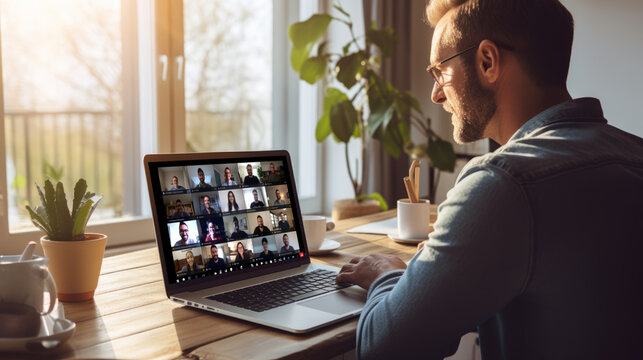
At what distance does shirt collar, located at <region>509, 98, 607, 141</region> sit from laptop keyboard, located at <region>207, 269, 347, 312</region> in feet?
1.53

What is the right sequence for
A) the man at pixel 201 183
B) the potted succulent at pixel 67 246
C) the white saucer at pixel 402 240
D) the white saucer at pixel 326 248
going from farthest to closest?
the white saucer at pixel 402 240, the white saucer at pixel 326 248, the man at pixel 201 183, the potted succulent at pixel 67 246

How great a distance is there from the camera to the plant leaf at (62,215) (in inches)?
41.5

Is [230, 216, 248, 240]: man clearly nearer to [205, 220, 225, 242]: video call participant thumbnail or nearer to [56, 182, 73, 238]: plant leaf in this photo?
[205, 220, 225, 242]: video call participant thumbnail

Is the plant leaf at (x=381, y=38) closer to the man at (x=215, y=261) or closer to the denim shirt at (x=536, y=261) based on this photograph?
the man at (x=215, y=261)

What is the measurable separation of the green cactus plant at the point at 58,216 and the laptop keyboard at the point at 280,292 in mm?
272

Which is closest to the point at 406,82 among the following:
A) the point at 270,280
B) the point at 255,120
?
the point at 255,120

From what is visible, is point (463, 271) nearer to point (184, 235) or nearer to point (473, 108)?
point (473, 108)

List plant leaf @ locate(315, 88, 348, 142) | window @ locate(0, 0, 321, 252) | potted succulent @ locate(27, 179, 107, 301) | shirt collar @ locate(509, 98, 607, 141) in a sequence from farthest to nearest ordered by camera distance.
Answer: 1. plant leaf @ locate(315, 88, 348, 142)
2. window @ locate(0, 0, 321, 252)
3. potted succulent @ locate(27, 179, 107, 301)
4. shirt collar @ locate(509, 98, 607, 141)

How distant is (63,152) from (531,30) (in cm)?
247

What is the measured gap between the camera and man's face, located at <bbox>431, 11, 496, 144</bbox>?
3.57 ft

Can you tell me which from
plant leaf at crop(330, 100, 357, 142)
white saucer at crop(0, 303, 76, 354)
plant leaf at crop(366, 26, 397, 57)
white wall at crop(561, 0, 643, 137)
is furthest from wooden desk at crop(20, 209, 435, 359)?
white wall at crop(561, 0, 643, 137)

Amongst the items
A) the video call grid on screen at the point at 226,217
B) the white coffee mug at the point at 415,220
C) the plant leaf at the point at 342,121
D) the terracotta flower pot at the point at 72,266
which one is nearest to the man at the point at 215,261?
the video call grid on screen at the point at 226,217

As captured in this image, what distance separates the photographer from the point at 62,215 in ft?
3.46

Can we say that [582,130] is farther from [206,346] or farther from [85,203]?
[85,203]
